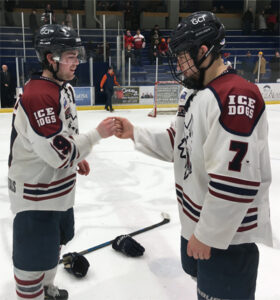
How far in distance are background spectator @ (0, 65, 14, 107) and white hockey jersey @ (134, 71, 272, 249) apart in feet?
29.4

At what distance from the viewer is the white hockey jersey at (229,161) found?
3.74 ft

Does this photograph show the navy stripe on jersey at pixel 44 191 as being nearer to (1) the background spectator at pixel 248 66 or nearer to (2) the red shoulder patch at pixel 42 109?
(2) the red shoulder patch at pixel 42 109

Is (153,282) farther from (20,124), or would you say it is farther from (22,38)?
(22,38)

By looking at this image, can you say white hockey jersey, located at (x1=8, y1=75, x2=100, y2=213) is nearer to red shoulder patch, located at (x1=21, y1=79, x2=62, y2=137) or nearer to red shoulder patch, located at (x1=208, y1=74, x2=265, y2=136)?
red shoulder patch, located at (x1=21, y1=79, x2=62, y2=137)

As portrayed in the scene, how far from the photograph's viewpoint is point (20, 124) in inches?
62.7

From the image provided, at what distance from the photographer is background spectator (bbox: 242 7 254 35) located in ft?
55.0

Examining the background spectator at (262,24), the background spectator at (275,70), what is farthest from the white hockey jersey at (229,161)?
the background spectator at (262,24)

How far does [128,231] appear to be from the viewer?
2.92 m

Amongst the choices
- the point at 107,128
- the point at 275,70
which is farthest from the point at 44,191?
the point at 275,70

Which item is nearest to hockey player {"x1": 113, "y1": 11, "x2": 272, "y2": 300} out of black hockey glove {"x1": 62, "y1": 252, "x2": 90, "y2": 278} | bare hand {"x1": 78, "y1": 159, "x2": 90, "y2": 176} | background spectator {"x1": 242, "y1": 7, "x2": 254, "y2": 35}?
bare hand {"x1": 78, "y1": 159, "x2": 90, "y2": 176}

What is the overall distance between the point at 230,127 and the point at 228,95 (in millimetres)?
106

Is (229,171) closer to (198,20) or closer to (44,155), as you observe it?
(198,20)

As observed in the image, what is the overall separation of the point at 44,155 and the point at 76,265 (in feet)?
3.32

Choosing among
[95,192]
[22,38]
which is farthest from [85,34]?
[95,192]
